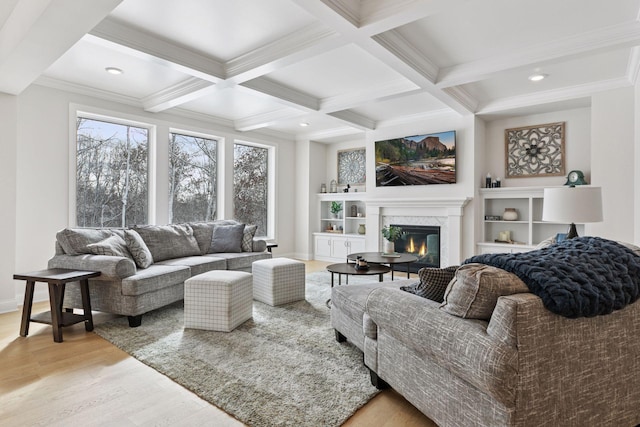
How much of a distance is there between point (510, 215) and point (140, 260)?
194 inches

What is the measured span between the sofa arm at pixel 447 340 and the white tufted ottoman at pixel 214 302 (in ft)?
4.83

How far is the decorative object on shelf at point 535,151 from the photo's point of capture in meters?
4.98

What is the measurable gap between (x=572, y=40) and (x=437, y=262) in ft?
11.4

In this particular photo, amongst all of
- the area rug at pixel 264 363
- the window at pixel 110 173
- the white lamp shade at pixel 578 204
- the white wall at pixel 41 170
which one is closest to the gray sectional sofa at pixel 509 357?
the area rug at pixel 264 363

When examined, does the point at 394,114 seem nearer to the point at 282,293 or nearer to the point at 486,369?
the point at 282,293

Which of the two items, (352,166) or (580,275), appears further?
(352,166)

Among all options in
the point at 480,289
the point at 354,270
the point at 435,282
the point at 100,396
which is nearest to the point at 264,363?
the point at 100,396

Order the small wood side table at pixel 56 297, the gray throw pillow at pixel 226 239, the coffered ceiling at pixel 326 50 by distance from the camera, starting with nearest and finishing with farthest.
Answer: the coffered ceiling at pixel 326 50
the small wood side table at pixel 56 297
the gray throw pillow at pixel 226 239

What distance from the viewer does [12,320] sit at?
336cm

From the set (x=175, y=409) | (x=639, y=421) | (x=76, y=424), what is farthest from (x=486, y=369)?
(x=76, y=424)

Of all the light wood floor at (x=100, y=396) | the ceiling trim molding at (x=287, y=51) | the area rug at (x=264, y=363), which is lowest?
the light wood floor at (x=100, y=396)

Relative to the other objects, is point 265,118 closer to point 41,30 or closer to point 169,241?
point 169,241

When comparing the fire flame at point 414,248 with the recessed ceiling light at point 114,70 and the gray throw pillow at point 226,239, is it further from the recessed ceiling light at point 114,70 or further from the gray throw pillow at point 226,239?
the recessed ceiling light at point 114,70

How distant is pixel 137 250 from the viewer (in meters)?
3.68
